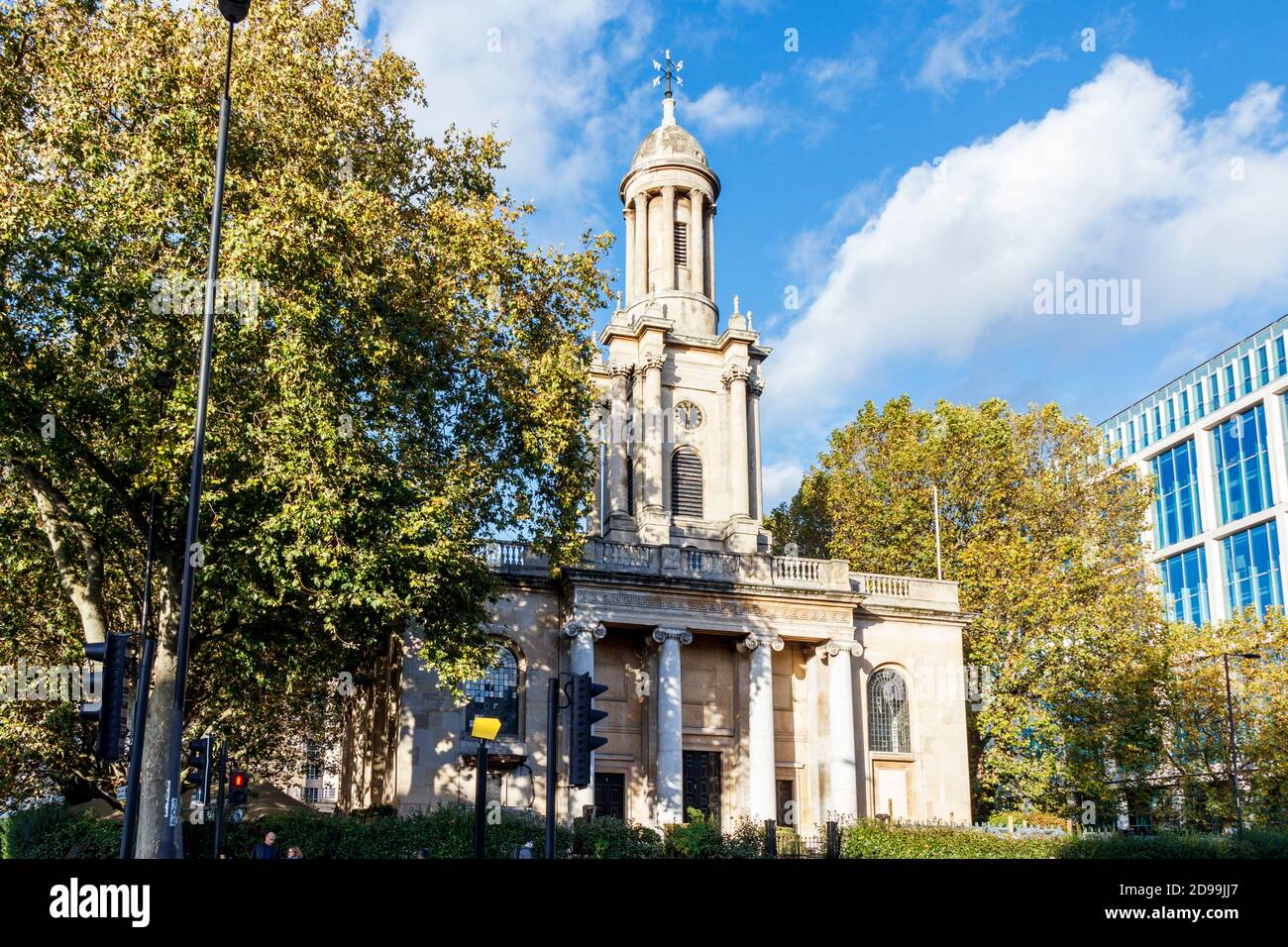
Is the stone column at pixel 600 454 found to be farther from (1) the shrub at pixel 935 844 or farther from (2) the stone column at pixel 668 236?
(1) the shrub at pixel 935 844

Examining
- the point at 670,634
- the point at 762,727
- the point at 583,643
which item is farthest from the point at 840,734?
the point at 583,643

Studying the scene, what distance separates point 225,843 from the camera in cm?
2359

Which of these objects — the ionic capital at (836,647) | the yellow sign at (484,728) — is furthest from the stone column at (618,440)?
the yellow sign at (484,728)

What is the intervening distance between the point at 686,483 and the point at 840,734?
35.6ft

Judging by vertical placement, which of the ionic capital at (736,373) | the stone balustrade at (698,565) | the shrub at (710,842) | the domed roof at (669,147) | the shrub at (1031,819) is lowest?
the shrub at (1031,819)

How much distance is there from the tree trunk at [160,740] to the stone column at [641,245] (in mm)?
24622

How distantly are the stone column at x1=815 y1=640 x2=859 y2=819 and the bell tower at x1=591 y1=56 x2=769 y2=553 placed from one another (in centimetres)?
495

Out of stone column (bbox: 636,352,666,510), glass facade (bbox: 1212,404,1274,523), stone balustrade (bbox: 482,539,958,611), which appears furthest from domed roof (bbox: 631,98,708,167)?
glass facade (bbox: 1212,404,1274,523)

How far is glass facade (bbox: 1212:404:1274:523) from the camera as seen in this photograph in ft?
213

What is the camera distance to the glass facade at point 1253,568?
63750mm

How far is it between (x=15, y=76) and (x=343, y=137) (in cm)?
680

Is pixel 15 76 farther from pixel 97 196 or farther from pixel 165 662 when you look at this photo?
pixel 165 662

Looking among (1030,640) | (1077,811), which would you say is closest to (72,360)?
(1030,640)

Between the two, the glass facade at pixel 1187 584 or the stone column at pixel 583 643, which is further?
the glass facade at pixel 1187 584
